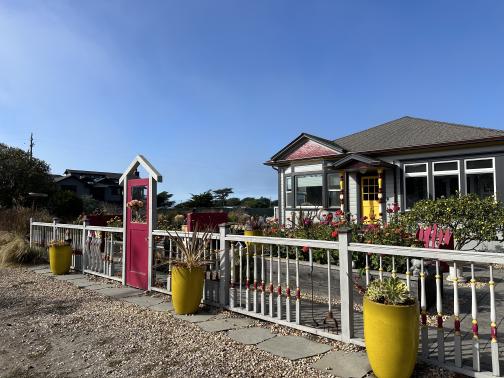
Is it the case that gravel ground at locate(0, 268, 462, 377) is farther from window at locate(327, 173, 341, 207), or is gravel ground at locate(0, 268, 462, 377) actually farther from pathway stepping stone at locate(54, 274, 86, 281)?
window at locate(327, 173, 341, 207)

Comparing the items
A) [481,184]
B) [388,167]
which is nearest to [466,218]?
[481,184]

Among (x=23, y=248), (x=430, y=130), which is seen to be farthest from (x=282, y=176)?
(x=23, y=248)

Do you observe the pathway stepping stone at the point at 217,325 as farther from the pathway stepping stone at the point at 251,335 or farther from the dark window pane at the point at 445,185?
the dark window pane at the point at 445,185

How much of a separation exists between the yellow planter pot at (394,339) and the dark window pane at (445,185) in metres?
8.36

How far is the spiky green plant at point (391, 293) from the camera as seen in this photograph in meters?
2.86

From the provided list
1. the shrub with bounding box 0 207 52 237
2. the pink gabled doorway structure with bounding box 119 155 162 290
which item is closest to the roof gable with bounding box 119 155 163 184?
the pink gabled doorway structure with bounding box 119 155 162 290

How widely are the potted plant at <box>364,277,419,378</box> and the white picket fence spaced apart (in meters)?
0.29

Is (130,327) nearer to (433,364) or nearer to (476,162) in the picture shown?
(433,364)

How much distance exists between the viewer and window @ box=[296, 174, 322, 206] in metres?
12.8

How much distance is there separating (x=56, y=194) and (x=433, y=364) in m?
21.9

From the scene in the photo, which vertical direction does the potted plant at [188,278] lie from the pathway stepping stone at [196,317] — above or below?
above

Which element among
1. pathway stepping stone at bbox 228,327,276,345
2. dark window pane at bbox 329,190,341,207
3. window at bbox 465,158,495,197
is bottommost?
pathway stepping stone at bbox 228,327,276,345

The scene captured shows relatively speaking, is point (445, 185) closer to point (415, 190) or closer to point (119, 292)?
point (415, 190)

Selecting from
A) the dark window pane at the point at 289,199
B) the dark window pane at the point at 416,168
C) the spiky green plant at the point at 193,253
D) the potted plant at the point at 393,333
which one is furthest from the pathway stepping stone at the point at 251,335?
the dark window pane at the point at 289,199
